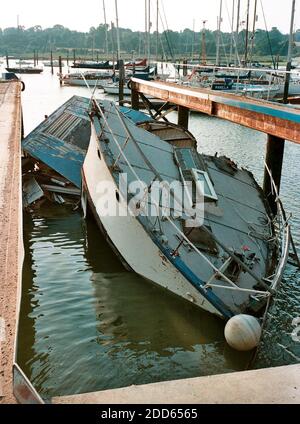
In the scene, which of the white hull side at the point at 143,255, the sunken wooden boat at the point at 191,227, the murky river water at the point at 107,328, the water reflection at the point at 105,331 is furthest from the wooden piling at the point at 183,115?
the water reflection at the point at 105,331

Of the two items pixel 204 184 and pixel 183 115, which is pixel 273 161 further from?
pixel 183 115

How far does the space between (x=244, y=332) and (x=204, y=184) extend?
603 centimetres

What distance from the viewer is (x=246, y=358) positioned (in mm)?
8570

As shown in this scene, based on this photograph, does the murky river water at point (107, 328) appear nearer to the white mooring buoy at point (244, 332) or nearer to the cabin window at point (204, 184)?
the white mooring buoy at point (244, 332)

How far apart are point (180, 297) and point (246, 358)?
1.93 metres

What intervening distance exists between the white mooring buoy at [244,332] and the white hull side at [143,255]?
3.86 feet

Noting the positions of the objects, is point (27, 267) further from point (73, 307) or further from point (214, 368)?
point (214, 368)

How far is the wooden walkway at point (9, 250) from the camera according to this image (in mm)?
5172

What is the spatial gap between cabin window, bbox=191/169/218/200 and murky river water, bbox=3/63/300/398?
2.90 metres

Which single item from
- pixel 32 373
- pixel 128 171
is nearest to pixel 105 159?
pixel 128 171

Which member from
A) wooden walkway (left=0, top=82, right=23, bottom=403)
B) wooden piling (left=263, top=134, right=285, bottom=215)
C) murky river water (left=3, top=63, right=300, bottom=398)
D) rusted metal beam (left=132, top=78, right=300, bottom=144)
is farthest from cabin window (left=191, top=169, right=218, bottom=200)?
wooden walkway (left=0, top=82, right=23, bottom=403)

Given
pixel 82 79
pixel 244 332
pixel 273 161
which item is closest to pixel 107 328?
pixel 244 332

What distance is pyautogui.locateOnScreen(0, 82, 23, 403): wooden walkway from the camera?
204 inches
